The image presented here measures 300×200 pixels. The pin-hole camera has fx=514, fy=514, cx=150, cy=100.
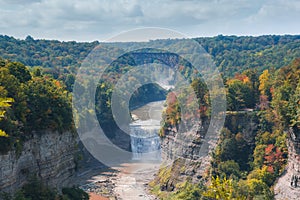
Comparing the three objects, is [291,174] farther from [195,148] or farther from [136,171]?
[136,171]

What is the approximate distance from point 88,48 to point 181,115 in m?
71.9

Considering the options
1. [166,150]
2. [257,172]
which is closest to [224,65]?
[166,150]

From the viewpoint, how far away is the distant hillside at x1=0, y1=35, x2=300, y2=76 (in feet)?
336

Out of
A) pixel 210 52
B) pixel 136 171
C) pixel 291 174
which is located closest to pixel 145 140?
pixel 136 171

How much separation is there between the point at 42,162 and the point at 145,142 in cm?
4305

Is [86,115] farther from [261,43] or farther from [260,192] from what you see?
[261,43]

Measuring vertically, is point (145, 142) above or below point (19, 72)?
below

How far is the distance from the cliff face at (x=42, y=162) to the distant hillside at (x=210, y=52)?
6037 cm

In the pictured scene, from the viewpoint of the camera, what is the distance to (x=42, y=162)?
3206 cm

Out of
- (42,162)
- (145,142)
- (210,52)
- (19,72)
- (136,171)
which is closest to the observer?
(42,162)

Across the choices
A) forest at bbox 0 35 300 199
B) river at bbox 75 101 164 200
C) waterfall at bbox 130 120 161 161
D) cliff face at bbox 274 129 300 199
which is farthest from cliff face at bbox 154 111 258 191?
waterfall at bbox 130 120 161 161

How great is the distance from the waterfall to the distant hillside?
2567 cm

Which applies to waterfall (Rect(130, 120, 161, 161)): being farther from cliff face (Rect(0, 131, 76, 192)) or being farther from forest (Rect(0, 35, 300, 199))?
cliff face (Rect(0, 131, 76, 192))

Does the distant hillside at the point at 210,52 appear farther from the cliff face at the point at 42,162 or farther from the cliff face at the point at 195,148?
the cliff face at the point at 42,162
